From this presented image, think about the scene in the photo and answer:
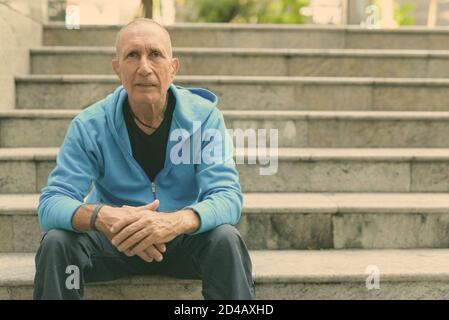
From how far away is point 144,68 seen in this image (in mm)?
2432

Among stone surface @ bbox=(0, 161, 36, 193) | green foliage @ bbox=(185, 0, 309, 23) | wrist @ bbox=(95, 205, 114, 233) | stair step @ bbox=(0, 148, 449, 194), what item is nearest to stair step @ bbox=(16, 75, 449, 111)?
stair step @ bbox=(0, 148, 449, 194)

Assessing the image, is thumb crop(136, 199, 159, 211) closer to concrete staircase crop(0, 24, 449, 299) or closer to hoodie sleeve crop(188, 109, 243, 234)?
hoodie sleeve crop(188, 109, 243, 234)

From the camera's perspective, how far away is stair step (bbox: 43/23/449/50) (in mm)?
5363

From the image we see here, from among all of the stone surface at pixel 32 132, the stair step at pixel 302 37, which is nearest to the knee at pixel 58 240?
the stone surface at pixel 32 132

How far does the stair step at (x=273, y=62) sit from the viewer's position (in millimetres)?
4742

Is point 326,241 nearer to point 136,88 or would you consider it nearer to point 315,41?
point 136,88

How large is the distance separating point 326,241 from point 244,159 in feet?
2.40

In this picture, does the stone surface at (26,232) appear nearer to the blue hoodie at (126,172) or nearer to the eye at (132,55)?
the blue hoodie at (126,172)

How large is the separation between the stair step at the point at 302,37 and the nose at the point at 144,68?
2.93 metres

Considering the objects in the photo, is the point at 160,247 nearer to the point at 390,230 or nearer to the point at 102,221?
the point at 102,221

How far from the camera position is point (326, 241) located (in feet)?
10.1

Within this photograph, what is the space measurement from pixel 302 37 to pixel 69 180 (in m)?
3.60

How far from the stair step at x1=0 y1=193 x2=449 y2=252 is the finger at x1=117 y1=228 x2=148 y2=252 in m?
0.90

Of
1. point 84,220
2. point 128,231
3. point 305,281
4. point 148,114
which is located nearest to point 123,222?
point 128,231
